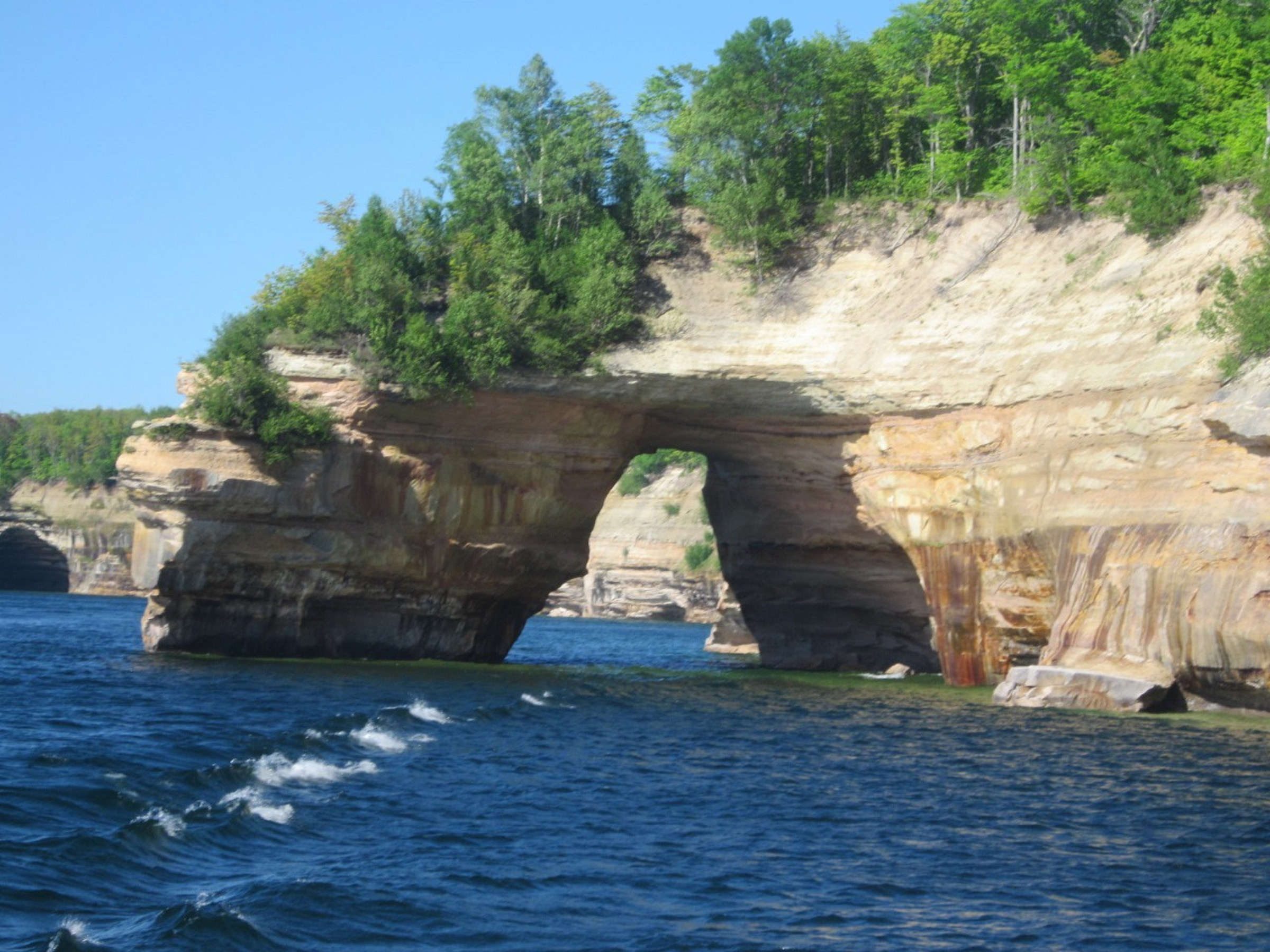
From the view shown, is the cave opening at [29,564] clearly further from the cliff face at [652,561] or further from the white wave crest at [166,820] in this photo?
the white wave crest at [166,820]

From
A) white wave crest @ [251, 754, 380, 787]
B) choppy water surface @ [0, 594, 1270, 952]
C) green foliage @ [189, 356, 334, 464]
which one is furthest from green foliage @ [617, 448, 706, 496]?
white wave crest @ [251, 754, 380, 787]

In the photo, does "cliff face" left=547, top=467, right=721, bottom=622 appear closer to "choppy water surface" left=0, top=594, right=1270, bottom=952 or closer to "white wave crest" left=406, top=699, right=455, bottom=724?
"white wave crest" left=406, top=699, right=455, bottom=724

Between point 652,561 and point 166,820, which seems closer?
point 166,820

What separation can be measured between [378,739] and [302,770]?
3.28 m

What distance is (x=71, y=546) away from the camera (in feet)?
378

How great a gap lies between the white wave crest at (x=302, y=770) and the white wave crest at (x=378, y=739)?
140 centimetres

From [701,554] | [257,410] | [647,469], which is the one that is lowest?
[701,554]

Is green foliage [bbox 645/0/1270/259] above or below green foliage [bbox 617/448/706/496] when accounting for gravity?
above

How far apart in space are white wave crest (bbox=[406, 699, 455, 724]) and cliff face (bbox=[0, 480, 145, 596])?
93.6 meters

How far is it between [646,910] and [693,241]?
3011 cm

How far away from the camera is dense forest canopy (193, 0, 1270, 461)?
116 ft

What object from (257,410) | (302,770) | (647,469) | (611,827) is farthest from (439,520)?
(647,469)

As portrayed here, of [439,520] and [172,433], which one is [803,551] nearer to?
[439,520]

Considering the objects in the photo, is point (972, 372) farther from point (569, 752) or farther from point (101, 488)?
point (101, 488)
